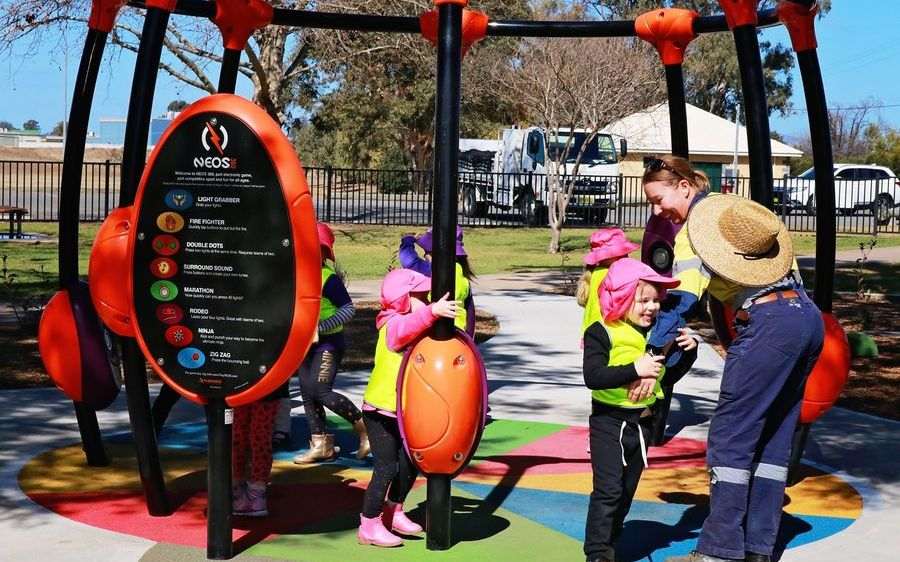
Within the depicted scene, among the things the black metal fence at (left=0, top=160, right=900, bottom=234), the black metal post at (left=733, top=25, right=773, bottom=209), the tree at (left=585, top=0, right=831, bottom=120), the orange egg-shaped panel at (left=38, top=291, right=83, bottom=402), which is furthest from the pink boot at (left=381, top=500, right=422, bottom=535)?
the tree at (left=585, top=0, right=831, bottom=120)

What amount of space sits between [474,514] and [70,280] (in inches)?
103

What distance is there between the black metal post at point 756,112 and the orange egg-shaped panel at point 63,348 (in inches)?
147

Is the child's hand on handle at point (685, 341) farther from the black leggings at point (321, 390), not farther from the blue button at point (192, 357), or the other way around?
the black leggings at point (321, 390)

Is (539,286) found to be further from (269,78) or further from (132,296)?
(132,296)

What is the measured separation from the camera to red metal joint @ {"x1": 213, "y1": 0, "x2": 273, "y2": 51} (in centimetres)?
715

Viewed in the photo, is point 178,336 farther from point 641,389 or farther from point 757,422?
point 757,422

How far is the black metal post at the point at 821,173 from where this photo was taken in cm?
701

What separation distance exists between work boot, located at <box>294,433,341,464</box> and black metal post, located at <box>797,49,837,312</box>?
2.96 meters

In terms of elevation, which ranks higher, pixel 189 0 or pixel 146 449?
pixel 189 0

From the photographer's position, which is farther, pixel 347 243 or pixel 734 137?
pixel 734 137

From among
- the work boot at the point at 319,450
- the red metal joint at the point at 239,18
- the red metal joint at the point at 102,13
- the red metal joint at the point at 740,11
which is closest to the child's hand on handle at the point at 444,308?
the work boot at the point at 319,450

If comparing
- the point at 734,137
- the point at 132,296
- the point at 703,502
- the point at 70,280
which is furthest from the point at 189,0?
the point at 734,137

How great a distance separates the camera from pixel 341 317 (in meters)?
7.06

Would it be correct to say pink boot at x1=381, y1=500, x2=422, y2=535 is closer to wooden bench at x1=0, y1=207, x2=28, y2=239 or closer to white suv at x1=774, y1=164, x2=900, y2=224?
wooden bench at x1=0, y1=207, x2=28, y2=239
